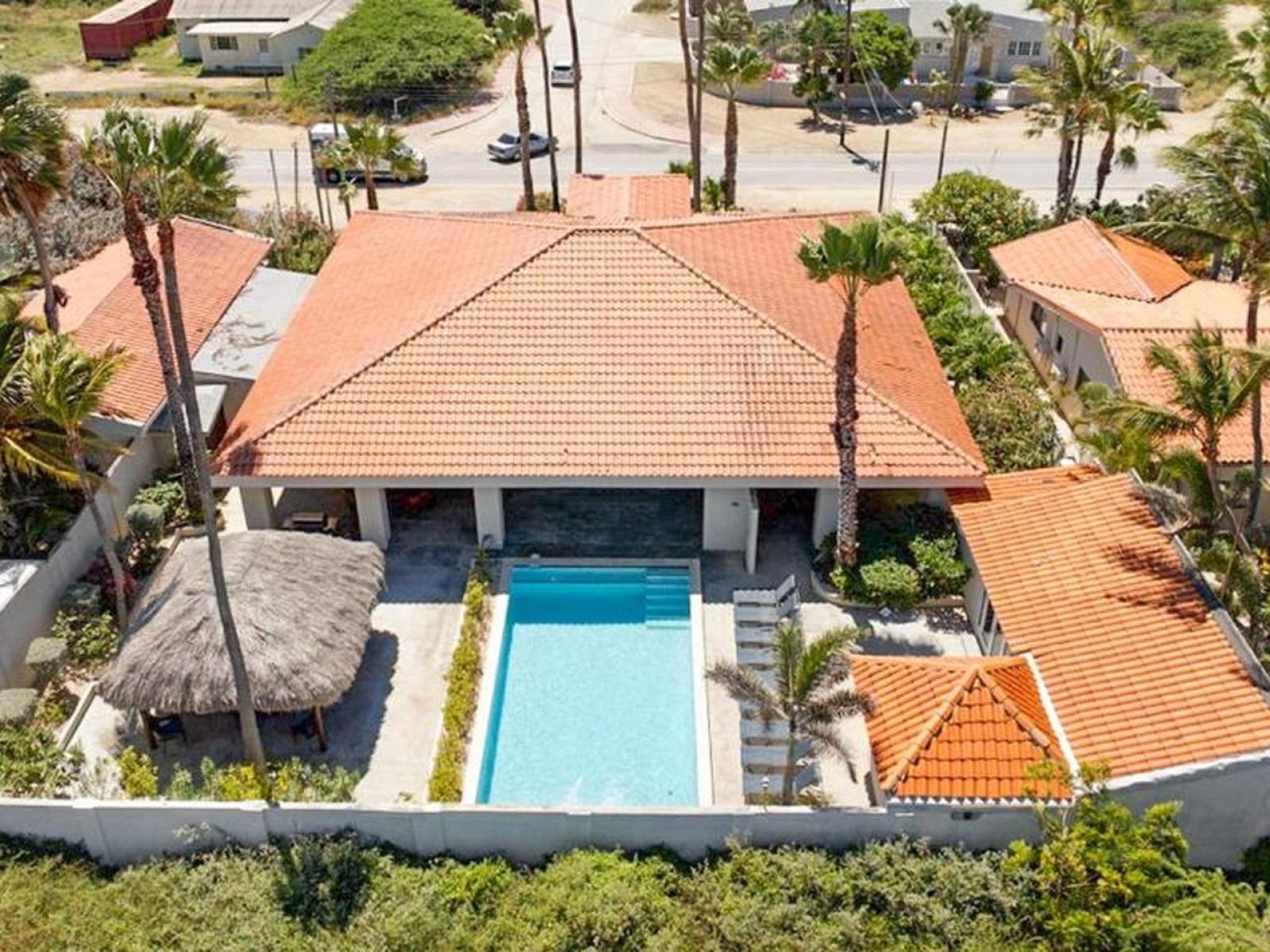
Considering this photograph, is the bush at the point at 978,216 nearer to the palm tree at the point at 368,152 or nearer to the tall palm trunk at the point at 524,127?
the tall palm trunk at the point at 524,127

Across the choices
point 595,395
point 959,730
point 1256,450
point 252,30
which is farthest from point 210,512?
point 252,30

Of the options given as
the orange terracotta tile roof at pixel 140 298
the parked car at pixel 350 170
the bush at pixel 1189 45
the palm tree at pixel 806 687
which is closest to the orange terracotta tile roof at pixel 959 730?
the palm tree at pixel 806 687

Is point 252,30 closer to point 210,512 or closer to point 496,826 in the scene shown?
point 210,512

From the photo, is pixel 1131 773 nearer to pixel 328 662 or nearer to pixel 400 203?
pixel 328 662

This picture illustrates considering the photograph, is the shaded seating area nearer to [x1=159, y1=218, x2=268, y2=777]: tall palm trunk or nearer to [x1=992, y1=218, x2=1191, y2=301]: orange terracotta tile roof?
[x1=159, y1=218, x2=268, y2=777]: tall palm trunk

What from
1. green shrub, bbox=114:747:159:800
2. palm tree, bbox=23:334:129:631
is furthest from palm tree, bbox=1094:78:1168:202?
green shrub, bbox=114:747:159:800

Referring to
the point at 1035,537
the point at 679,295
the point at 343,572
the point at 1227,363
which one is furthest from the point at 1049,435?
the point at 343,572
